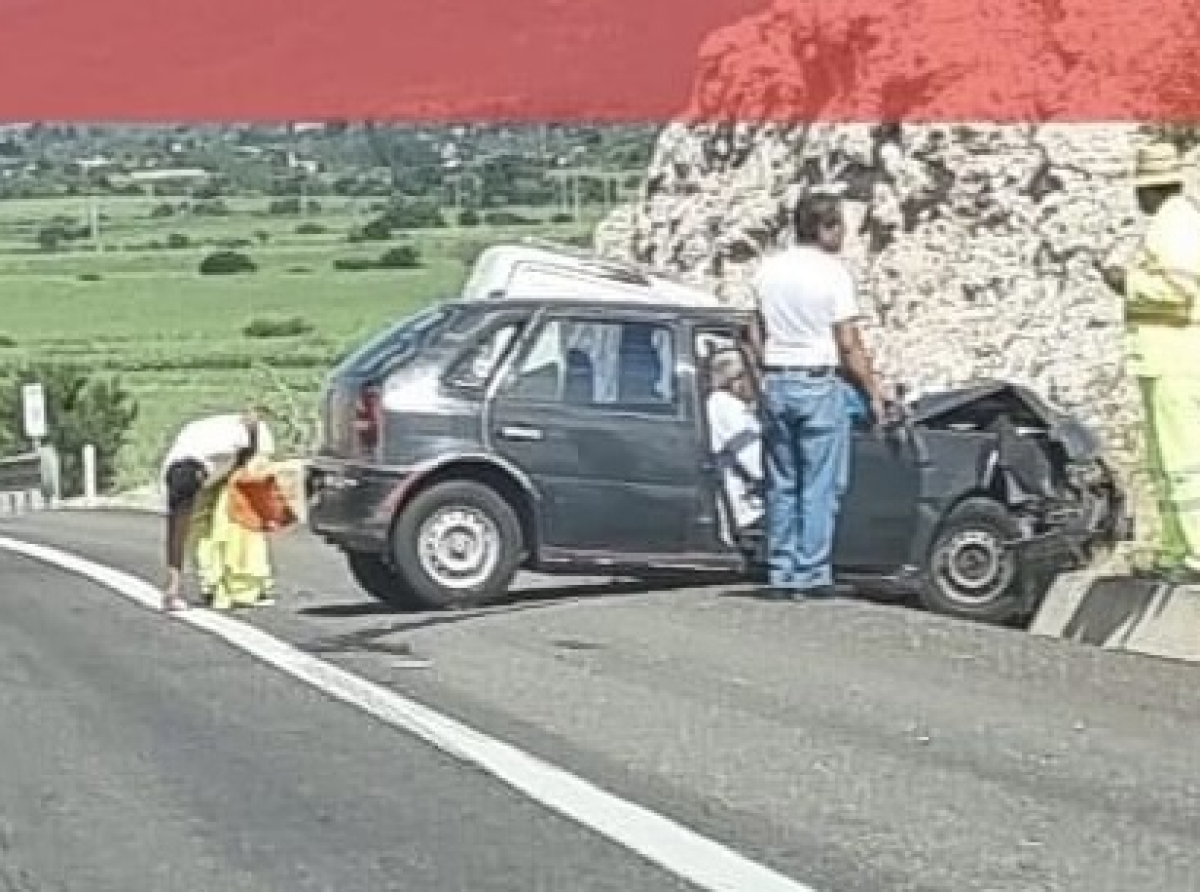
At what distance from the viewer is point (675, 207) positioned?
38719 millimetres

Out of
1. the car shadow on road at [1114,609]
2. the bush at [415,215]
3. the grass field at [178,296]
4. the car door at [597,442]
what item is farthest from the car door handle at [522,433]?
the grass field at [178,296]

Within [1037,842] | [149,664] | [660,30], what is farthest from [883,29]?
[1037,842]

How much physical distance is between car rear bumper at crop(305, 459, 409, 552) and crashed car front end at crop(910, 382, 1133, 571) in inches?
118

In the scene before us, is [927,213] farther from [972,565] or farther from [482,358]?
[482,358]

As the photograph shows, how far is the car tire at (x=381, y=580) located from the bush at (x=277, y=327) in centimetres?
5032

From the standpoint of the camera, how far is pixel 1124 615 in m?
14.2

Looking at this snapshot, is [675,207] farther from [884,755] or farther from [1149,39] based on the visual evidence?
[884,755]

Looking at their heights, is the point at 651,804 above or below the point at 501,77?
below

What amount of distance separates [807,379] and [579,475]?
1.85 m

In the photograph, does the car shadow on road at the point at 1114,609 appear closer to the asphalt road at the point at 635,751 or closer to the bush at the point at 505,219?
the asphalt road at the point at 635,751

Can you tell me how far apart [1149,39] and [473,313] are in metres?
17.4

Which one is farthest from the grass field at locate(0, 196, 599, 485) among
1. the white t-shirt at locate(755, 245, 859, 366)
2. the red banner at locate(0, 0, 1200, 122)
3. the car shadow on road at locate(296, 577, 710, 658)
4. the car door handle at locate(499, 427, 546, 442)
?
the white t-shirt at locate(755, 245, 859, 366)

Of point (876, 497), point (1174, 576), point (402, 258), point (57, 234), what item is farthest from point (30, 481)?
point (1174, 576)

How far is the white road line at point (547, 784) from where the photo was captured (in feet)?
29.9
